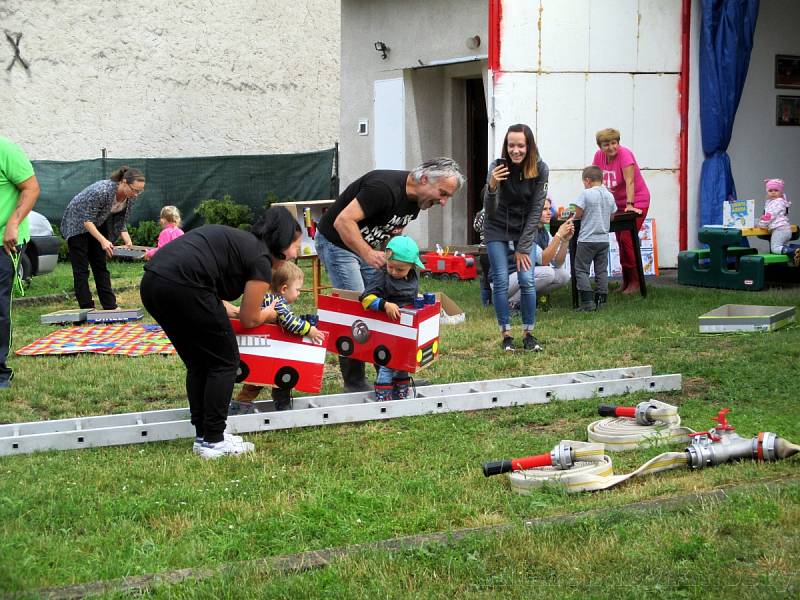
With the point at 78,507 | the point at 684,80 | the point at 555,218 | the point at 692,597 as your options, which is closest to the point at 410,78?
the point at 684,80

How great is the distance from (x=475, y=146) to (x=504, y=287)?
31.6 ft

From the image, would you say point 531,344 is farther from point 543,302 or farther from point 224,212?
point 224,212

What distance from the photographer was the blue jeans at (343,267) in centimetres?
731

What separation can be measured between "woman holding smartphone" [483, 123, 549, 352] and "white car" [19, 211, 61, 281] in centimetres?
860

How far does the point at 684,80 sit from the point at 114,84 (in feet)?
46.7

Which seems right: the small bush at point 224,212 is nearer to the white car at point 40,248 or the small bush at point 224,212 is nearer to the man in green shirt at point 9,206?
the white car at point 40,248

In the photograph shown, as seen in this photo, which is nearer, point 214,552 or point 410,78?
point 214,552

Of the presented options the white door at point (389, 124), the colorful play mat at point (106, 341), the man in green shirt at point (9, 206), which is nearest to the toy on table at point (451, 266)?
the white door at point (389, 124)

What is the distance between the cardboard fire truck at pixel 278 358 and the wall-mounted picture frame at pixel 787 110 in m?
11.7

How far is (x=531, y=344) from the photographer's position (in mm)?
9031

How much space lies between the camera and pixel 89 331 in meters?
10.9

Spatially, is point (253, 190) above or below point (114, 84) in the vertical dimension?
below

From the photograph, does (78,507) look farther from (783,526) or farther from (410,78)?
(410,78)

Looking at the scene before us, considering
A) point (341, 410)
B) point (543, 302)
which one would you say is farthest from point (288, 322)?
point (543, 302)
